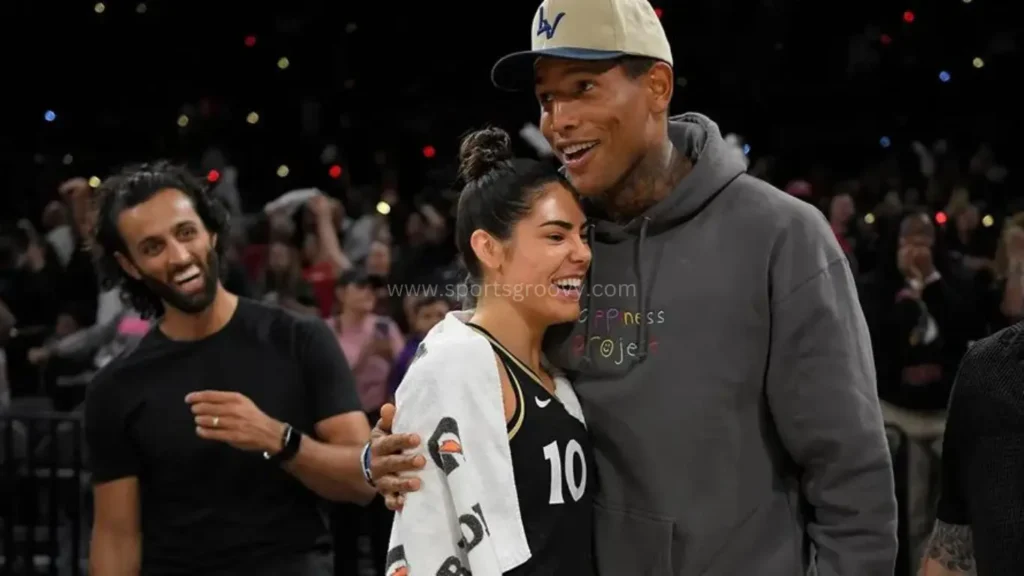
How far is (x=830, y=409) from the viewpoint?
2375 mm

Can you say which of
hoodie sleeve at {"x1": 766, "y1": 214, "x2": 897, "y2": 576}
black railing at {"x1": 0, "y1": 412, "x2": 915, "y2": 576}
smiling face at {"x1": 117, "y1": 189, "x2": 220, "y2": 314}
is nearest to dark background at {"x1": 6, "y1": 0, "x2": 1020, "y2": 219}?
black railing at {"x1": 0, "y1": 412, "x2": 915, "y2": 576}

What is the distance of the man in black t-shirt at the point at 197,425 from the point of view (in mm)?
3416

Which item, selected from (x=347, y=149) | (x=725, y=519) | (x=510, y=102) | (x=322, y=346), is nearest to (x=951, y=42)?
(x=510, y=102)

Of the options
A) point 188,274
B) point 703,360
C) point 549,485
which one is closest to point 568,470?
point 549,485

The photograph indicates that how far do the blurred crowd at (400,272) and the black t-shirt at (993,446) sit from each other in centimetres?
269

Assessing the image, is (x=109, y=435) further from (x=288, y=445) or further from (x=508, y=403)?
(x=508, y=403)

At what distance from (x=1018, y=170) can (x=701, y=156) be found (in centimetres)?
845

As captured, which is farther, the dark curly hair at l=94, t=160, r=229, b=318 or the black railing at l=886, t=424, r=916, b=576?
the black railing at l=886, t=424, r=916, b=576

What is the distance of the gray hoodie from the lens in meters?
2.38

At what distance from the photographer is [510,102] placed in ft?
38.9

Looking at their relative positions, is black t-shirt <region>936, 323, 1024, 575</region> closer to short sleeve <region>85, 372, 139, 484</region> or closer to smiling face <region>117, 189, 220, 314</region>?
smiling face <region>117, 189, 220, 314</region>

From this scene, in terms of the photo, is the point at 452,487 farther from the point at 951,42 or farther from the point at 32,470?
the point at 951,42

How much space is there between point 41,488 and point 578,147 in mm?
3968

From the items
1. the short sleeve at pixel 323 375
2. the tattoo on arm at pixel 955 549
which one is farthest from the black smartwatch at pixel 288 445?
the tattoo on arm at pixel 955 549
